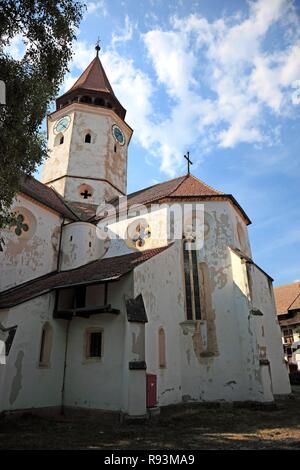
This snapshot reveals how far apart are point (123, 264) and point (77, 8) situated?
8.73 m

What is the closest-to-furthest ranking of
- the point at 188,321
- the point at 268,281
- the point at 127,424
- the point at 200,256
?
the point at 127,424
the point at 188,321
the point at 200,256
the point at 268,281

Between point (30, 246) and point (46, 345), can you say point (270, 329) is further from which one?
point (30, 246)

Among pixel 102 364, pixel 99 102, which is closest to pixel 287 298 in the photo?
pixel 99 102

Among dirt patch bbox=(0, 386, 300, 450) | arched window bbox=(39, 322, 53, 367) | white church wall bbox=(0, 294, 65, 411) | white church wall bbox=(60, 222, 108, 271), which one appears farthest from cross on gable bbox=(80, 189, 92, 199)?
dirt patch bbox=(0, 386, 300, 450)


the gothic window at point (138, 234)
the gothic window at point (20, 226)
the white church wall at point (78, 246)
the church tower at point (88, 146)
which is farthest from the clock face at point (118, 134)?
the gothic window at point (20, 226)

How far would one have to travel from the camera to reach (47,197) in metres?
19.5

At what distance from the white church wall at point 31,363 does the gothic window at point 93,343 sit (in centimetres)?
105

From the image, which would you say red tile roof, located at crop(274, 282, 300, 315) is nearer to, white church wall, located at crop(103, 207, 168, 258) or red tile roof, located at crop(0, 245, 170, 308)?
white church wall, located at crop(103, 207, 168, 258)

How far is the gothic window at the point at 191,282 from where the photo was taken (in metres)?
14.8

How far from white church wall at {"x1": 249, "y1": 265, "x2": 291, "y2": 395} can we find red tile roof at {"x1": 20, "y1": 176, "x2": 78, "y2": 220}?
1064 centimetres

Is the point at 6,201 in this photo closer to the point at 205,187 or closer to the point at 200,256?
the point at 200,256
